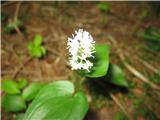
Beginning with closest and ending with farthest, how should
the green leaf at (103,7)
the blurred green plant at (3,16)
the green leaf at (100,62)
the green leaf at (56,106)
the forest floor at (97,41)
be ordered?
the green leaf at (56,106), the green leaf at (100,62), the forest floor at (97,41), the blurred green plant at (3,16), the green leaf at (103,7)

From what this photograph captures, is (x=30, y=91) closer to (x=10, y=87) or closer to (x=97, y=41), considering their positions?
(x=10, y=87)

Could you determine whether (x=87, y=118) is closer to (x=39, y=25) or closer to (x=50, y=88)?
(x=50, y=88)

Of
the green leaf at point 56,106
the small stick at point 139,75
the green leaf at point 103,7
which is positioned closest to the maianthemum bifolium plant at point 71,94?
the green leaf at point 56,106

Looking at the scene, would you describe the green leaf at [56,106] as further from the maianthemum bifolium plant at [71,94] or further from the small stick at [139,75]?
the small stick at [139,75]

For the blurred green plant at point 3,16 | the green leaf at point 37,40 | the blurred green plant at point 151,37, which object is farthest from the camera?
the blurred green plant at point 3,16

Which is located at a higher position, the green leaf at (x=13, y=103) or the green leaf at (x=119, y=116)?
the green leaf at (x=13, y=103)

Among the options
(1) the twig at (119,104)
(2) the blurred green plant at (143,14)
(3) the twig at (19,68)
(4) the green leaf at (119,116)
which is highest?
(2) the blurred green plant at (143,14)

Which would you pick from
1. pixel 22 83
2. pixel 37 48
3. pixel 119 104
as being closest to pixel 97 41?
pixel 37 48
